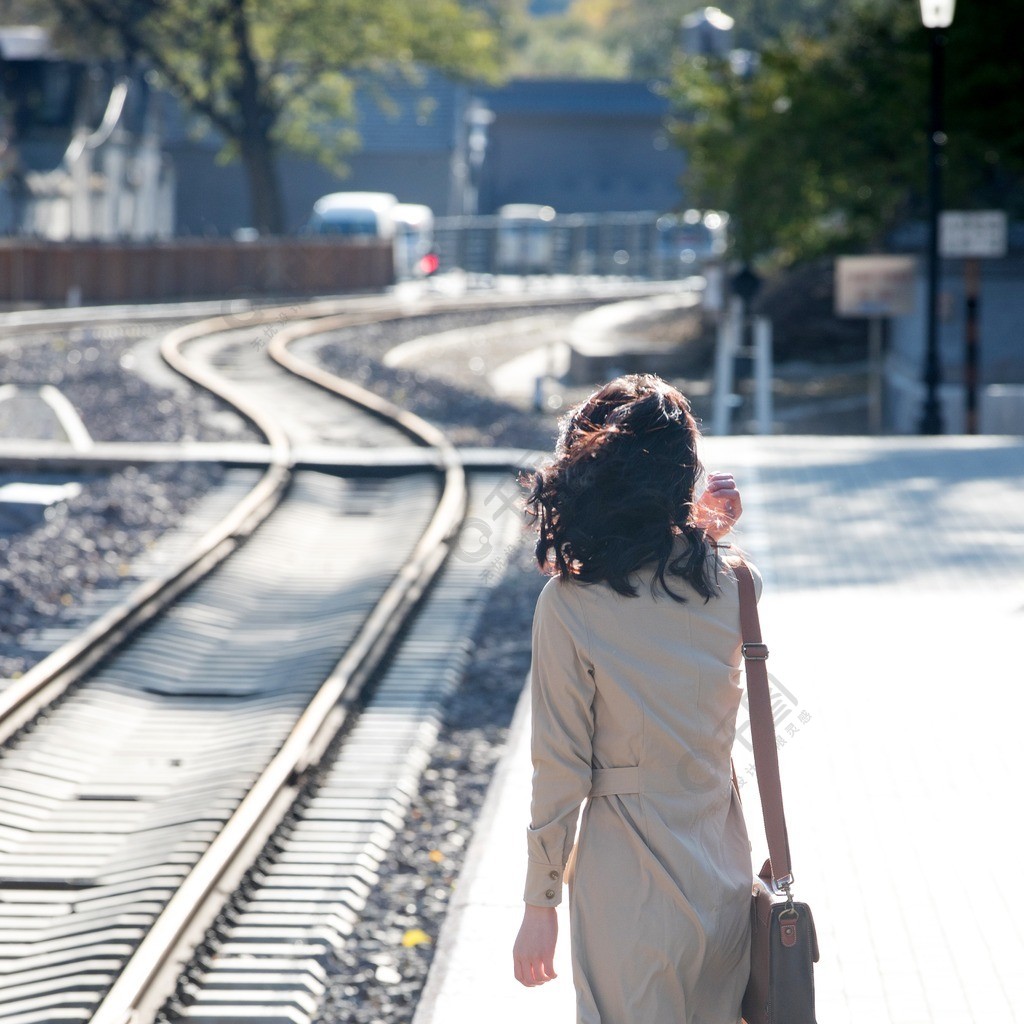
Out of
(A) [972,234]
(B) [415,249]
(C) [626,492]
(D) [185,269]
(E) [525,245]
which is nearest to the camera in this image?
(C) [626,492]

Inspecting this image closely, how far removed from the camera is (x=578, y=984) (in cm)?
289

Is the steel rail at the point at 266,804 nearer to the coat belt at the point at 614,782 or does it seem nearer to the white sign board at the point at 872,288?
the coat belt at the point at 614,782

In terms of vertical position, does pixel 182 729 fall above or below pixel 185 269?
below

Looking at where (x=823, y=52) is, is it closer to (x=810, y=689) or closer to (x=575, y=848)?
(x=810, y=689)

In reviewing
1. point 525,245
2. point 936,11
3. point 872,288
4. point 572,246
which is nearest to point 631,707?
point 936,11

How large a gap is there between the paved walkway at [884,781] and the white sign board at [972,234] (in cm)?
530

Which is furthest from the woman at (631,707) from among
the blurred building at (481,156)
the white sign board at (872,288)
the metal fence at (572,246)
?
the blurred building at (481,156)

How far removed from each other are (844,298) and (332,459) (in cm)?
644

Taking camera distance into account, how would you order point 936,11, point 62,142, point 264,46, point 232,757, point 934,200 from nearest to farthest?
point 232,757, point 936,11, point 934,200, point 62,142, point 264,46

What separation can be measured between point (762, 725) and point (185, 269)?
32.6 m

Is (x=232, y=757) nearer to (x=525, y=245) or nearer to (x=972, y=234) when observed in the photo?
(x=972, y=234)

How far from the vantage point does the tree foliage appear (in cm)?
1911

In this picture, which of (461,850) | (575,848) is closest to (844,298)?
(461,850)

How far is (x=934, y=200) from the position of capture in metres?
15.8
